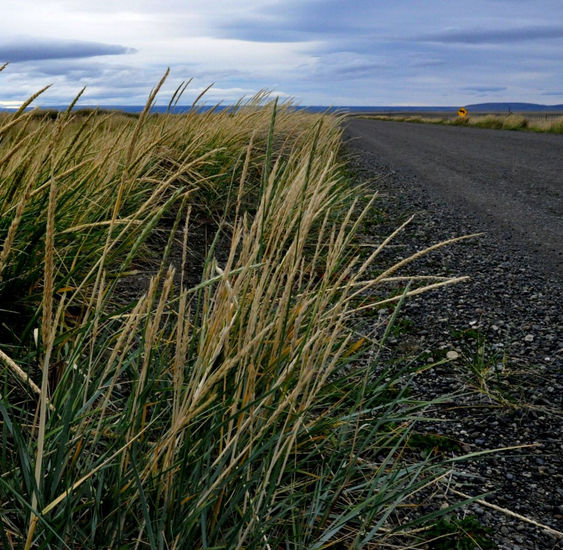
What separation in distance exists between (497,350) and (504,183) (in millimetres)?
5926

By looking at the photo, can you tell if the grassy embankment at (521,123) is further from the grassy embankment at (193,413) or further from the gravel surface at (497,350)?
the grassy embankment at (193,413)

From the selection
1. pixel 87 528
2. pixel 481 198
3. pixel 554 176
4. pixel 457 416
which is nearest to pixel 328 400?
pixel 457 416

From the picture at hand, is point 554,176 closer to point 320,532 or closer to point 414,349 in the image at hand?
point 414,349

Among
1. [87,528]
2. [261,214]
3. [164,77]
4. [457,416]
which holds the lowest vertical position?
[457,416]

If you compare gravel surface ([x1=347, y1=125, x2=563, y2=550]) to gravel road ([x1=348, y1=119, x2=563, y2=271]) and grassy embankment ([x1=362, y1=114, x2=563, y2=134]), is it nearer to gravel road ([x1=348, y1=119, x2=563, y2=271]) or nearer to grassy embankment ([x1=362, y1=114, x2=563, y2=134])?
gravel road ([x1=348, y1=119, x2=563, y2=271])

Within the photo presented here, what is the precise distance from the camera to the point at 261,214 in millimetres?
1480

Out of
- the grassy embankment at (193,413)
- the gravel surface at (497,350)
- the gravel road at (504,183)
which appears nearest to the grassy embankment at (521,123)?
the gravel road at (504,183)

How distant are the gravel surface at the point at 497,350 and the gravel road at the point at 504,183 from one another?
39mm

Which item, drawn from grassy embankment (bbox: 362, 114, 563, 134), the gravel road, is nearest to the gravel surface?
the gravel road

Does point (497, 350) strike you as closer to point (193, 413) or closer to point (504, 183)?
point (193, 413)

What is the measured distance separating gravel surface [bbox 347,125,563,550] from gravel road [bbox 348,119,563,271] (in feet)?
0.13

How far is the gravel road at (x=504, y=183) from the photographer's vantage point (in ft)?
16.8

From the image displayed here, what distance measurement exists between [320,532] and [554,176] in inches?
328

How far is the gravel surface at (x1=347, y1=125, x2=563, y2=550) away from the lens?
1725 millimetres
